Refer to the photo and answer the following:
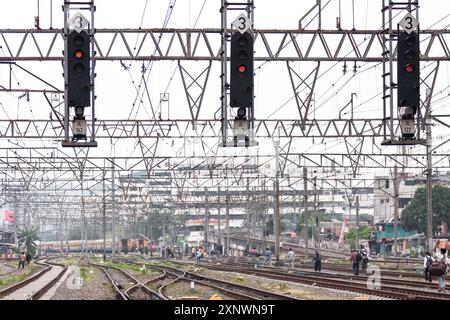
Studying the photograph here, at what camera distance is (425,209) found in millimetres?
81938

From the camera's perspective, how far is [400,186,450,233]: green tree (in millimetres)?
82312

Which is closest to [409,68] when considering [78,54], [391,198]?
[78,54]

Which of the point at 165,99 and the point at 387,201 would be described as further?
the point at 387,201

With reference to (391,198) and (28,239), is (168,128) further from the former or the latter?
(391,198)

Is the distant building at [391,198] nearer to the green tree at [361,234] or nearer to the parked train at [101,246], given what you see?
the green tree at [361,234]

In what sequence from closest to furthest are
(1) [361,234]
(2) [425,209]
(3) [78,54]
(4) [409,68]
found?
1. (3) [78,54]
2. (4) [409,68]
3. (2) [425,209]
4. (1) [361,234]

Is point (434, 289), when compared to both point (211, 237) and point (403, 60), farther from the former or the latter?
point (211, 237)

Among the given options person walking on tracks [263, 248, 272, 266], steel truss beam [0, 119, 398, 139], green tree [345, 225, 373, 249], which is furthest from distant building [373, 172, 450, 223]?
steel truss beam [0, 119, 398, 139]

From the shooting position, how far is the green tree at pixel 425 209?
82.3 m

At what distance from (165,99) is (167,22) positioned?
2017 centimetres

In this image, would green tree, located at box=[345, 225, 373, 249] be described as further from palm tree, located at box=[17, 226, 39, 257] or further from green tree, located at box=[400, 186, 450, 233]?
palm tree, located at box=[17, 226, 39, 257]

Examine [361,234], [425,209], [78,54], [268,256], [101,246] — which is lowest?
[101,246]
